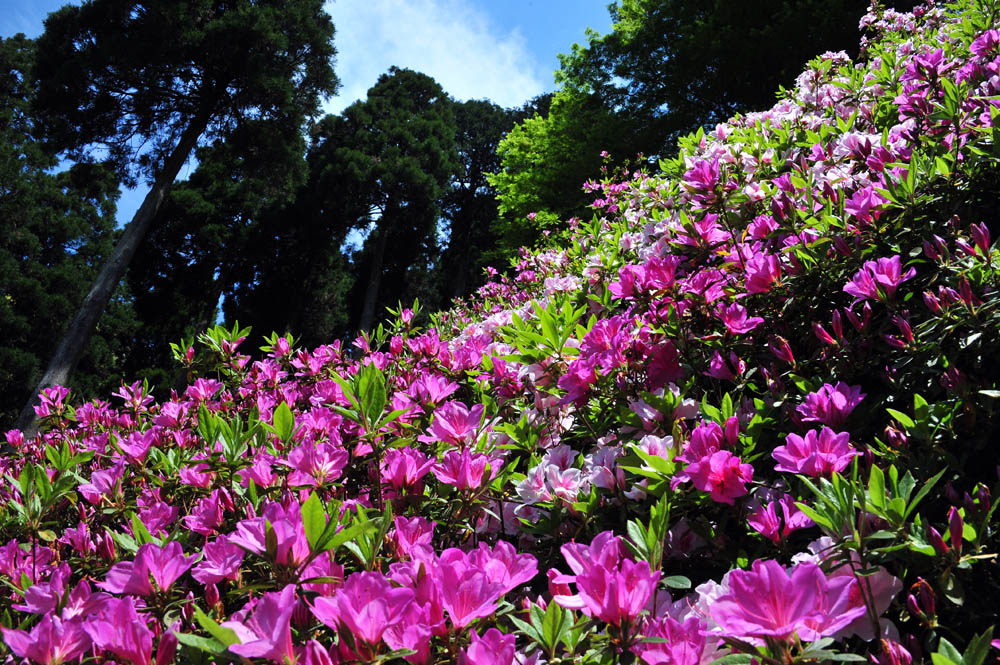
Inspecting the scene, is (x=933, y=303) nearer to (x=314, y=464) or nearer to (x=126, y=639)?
(x=314, y=464)

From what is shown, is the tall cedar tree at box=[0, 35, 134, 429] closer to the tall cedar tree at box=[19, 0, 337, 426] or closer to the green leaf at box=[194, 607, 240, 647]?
the tall cedar tree at box=[19, 0, 337, 426]

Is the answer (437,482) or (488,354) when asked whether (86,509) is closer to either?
(437,482)

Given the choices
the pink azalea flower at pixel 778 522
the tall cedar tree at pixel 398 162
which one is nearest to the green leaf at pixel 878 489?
the pink azalea flower at pixel 778 522

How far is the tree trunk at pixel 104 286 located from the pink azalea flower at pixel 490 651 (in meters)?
10.5

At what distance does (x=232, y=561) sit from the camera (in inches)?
41.1

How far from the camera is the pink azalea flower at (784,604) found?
27.3 inches

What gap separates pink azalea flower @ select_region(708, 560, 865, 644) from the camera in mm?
693

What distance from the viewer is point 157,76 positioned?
12.1 meters

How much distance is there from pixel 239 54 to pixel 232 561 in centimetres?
1360

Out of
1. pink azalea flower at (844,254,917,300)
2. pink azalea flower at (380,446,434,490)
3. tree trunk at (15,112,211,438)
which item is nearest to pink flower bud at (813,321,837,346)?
pink azalea flower at (844,254,917,300)

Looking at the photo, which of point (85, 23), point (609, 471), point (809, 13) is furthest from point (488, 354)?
point (85, 23)

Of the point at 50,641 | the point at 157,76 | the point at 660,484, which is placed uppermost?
the point at 157,76

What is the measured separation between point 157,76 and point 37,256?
10960 millimetres

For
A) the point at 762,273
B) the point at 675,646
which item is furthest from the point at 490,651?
the point at 762,273
